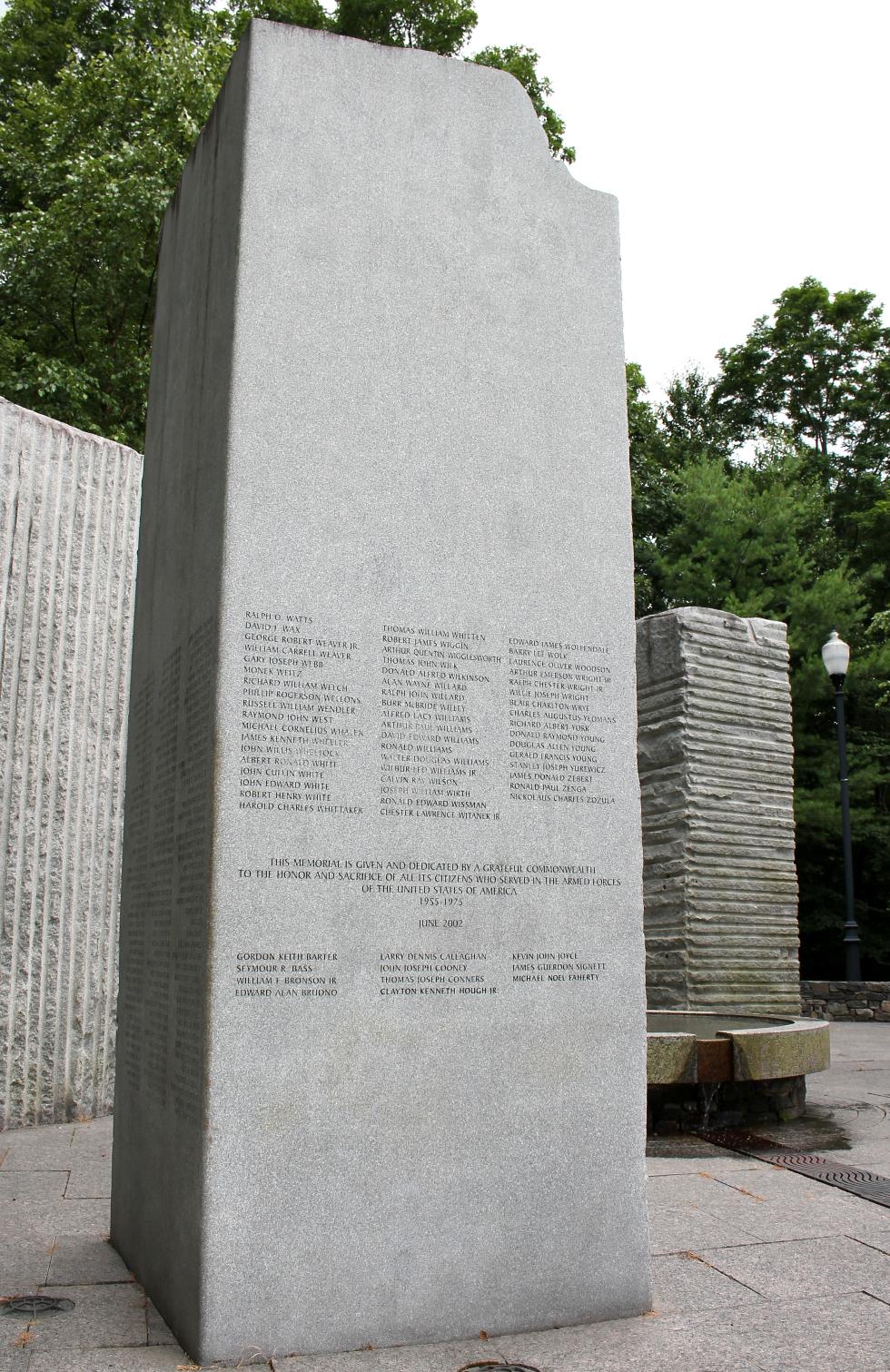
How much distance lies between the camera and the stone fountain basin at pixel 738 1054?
271 inches

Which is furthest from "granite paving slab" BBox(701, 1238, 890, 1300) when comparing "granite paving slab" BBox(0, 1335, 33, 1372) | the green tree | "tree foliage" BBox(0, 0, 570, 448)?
the green tree

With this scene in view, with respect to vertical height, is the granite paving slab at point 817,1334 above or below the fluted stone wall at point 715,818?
below

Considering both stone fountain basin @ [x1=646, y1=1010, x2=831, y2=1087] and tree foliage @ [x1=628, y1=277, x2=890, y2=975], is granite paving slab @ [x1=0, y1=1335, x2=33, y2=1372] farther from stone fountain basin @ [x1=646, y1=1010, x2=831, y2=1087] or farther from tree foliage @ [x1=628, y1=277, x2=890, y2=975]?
tree foliage @ [x1=628, y1=277, x2=890, y2=975]

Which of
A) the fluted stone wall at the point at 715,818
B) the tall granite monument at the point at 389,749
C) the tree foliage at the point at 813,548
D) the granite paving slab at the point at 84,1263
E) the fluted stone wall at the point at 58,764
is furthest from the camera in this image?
the tree foliage at the point at 813,548

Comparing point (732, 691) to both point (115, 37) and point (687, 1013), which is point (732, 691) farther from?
point (115, 37)

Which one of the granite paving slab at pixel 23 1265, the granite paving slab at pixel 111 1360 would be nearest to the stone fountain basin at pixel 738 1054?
the granite paving slab at pixel 23 1265

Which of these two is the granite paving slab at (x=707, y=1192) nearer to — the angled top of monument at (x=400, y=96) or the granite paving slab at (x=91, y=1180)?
the granite paving slab at (x=91, y=1180)

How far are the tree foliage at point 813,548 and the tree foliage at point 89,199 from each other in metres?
10.9

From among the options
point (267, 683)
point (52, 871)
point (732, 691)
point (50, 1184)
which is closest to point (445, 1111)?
point (267, 683)

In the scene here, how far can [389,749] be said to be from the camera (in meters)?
3.95

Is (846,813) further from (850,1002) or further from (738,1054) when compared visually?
(738,1054)

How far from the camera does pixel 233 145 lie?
4.28 metres

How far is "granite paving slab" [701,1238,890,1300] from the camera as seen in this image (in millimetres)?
4035

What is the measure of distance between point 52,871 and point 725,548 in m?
17.4
